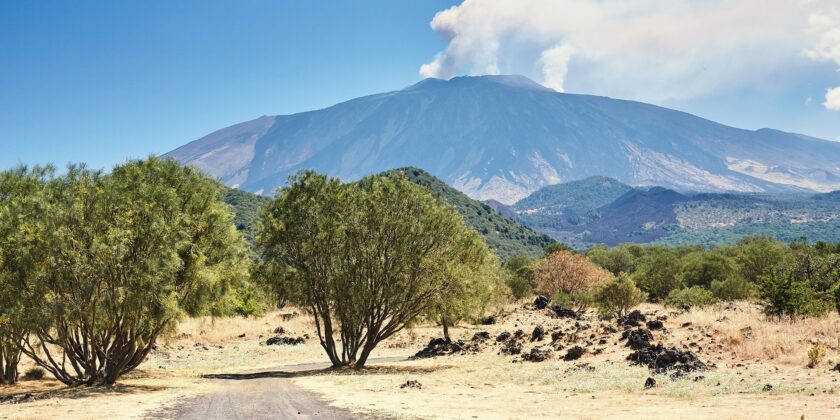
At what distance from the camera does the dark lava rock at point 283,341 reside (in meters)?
→ 59.0

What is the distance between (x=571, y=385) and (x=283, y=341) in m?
40.6

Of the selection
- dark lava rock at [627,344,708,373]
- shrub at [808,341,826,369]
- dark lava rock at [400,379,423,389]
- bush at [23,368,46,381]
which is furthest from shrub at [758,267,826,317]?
bush at [23,368,46,381]

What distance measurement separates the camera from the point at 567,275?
9200 cm

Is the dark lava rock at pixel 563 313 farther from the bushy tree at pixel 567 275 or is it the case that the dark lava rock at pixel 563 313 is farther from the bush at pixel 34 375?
the bush at pixel 34 375

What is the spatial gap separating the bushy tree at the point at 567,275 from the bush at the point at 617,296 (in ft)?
103

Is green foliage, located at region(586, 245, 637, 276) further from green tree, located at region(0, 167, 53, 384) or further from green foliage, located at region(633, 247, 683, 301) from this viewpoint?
green tree, located at region(0, 167, 53, 384)

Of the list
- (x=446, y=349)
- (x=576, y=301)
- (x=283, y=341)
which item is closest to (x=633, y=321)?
(x=446, y=349)

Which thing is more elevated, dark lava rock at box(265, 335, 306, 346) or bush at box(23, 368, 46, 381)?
→ bush at box(23, 368, 46, 381)

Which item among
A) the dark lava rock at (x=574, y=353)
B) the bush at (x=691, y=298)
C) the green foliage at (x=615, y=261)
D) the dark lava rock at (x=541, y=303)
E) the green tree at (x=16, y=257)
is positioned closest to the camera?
the green tree at (x=16, y=257)

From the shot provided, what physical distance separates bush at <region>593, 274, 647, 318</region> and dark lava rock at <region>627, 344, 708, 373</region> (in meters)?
28.5

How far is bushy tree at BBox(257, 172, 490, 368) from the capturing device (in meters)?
34.7

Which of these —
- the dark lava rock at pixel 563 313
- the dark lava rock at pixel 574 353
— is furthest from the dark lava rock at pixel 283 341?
the dark lava rock at pixel 574 353

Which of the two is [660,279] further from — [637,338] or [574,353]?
[574,353]

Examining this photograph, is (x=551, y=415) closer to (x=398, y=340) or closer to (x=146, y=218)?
(x=146, y=218)
